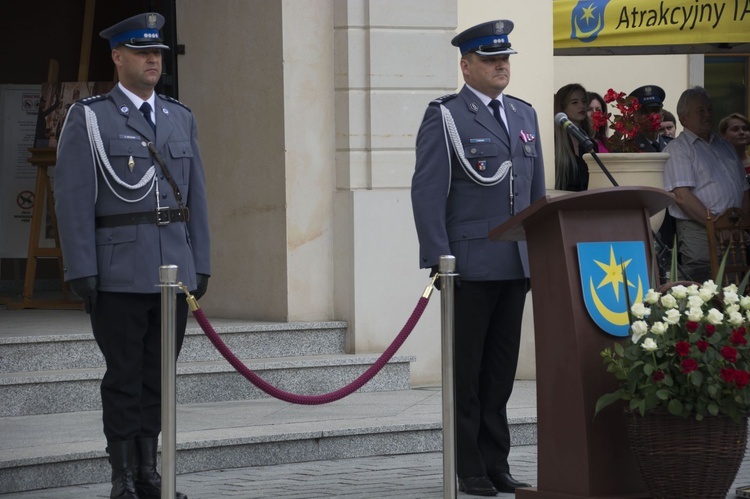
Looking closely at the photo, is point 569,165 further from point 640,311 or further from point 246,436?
point 640,311

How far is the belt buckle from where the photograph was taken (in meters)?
5.83

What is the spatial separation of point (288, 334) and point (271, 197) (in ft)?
2.88

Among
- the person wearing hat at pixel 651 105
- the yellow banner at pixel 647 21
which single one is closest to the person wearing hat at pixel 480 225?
the yellow banner at pixel 647 21

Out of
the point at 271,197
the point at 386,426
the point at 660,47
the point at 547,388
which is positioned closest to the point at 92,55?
the point at 271,197

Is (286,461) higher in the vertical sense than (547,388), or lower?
lower

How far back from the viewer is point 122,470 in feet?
18.6

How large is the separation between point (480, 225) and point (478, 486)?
1.08m

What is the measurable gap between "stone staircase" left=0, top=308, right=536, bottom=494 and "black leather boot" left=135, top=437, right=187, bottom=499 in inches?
25.1

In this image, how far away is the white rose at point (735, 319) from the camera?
16.7 feet

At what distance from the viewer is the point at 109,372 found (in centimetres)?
573

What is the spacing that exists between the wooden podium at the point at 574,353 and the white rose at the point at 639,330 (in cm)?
20

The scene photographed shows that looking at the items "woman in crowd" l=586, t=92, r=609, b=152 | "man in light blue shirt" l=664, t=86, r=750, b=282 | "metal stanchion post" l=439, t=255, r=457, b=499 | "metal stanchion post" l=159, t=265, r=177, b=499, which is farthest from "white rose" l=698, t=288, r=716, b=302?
"woman in crowd" l=586, t=92, r=609, b=152

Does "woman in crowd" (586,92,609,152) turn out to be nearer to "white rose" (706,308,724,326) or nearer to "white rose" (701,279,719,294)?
"white rose" (701,279,719,294)

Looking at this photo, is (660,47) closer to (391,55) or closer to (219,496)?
(391,55)
